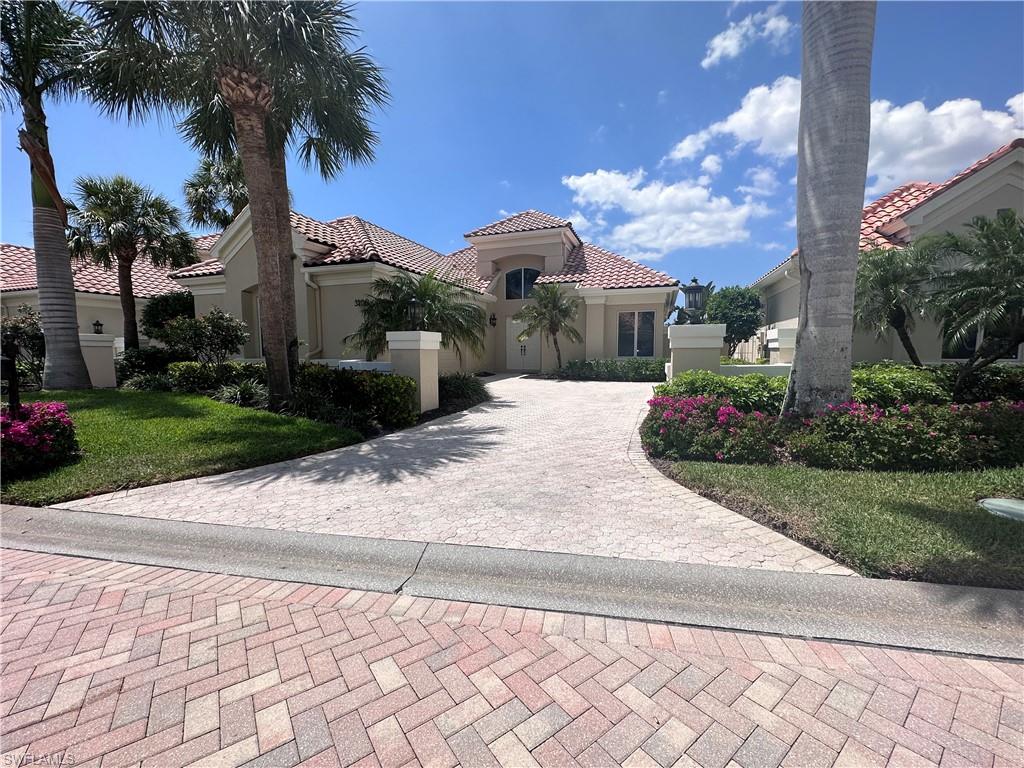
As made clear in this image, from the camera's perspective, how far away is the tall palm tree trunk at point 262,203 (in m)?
8.41

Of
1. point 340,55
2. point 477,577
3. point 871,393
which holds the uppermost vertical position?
point 340,55

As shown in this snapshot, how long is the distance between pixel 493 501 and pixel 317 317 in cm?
1224

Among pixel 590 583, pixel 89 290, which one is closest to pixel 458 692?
pixel 590 583

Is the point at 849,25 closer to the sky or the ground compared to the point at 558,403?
closer to the sky

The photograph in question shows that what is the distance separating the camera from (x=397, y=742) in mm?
1938

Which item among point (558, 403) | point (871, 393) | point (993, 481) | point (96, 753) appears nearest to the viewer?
point (96, 753)

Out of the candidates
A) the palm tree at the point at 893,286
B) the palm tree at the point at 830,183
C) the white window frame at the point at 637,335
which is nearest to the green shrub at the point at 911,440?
the palm tree at the point at 830,183

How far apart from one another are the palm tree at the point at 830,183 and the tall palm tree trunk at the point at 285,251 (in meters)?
10.4

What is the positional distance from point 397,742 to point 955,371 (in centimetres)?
1205

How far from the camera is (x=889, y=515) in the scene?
392 cm

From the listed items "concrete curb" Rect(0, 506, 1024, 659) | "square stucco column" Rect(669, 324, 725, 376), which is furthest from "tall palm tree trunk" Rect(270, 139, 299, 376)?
"square stucco column" Rect(669, 324, 725, 376)

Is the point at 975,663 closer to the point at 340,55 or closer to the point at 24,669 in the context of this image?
the point at 24,669

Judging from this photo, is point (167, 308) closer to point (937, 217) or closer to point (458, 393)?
point (458, 393)

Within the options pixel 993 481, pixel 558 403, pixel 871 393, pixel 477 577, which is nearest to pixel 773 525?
pixel 477 577
